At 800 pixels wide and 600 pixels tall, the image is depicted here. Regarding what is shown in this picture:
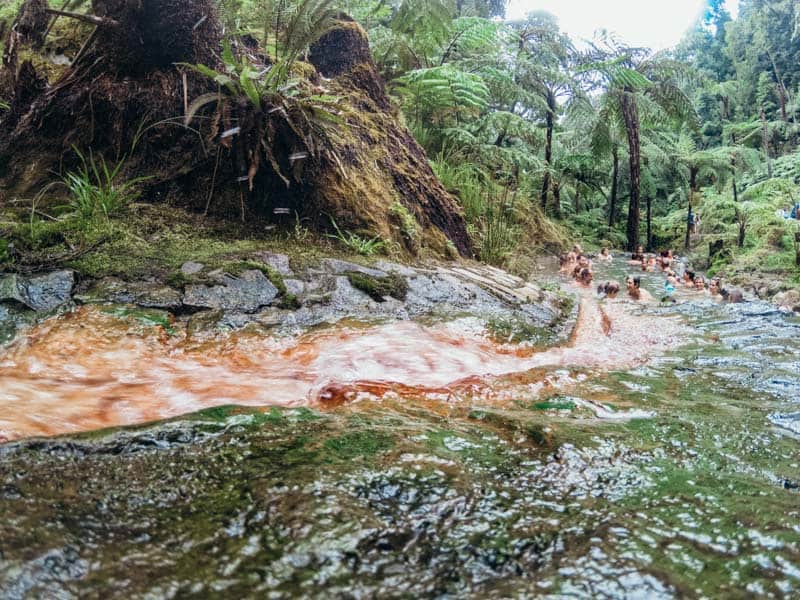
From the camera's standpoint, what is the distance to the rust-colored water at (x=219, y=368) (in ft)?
6.59

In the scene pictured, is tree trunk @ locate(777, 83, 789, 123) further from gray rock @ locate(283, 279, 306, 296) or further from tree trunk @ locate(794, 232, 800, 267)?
gray rock @ locate(283, 279, 306, 296)

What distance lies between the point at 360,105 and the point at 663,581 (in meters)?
6.24

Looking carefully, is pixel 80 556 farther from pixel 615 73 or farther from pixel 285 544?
pixel 615 73

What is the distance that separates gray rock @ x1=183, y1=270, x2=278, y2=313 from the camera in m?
3.39

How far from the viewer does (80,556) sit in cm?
88

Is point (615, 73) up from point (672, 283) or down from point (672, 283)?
up

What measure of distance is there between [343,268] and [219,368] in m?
→ 1.73

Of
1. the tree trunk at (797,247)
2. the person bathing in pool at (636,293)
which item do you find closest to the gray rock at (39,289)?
the person bathing in pool at (636,293)

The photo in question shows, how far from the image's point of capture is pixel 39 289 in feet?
10.2

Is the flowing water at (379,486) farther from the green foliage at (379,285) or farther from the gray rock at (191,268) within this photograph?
the green foliage at (379,285)

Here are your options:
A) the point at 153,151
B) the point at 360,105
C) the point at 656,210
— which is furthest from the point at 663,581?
the point at 656,210

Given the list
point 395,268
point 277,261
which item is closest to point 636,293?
point 395,268

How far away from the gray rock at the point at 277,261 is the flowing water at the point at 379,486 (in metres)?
1.37

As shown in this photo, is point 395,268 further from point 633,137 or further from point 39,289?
point 633,137
